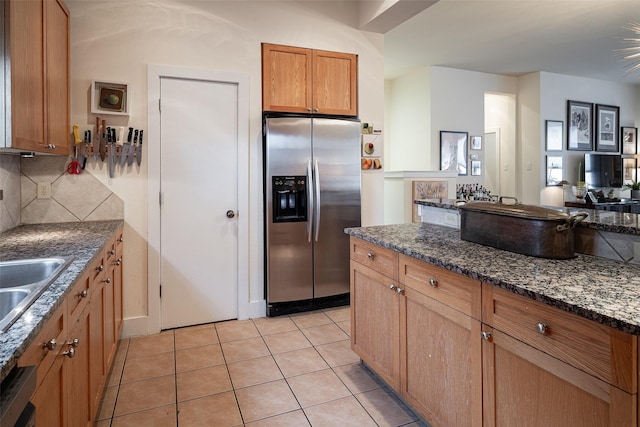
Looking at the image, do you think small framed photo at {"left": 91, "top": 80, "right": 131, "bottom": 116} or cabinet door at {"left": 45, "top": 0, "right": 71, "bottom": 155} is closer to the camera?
cabinet door at {"left": 45, "top": 0, "right": 71, "bottom": 155}

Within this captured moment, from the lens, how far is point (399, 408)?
1.96 meters

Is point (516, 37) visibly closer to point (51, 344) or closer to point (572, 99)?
point (572, 99)

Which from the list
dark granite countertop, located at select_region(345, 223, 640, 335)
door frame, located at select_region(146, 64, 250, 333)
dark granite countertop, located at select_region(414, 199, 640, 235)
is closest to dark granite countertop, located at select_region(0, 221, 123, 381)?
door frame, located at select_region(146, 64, 250, 333)

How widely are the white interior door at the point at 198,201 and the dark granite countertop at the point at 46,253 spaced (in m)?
0.49

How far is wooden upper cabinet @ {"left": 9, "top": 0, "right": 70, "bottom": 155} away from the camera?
5.47ft

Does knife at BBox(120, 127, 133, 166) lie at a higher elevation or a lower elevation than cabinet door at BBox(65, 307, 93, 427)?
higher

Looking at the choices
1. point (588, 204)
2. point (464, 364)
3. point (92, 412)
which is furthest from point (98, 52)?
point (588, 204)

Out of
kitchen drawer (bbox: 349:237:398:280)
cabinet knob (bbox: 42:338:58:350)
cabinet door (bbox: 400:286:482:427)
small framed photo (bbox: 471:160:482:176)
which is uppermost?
small framed photo (bbox: 471:160:482:176)

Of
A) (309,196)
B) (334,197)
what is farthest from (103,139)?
(334,197)

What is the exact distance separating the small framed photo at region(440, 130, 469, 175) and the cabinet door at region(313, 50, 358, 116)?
2706 millimetres

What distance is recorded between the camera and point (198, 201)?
3070 millimetres

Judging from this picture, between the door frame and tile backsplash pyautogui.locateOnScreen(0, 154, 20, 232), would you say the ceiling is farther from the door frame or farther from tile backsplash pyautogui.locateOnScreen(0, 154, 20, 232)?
tile backsplash pyautogui.locateOnScreen(0, 154, 20, 232)

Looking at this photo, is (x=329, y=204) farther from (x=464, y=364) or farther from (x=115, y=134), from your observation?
(x=464, y=364)

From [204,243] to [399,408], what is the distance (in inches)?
76.7
